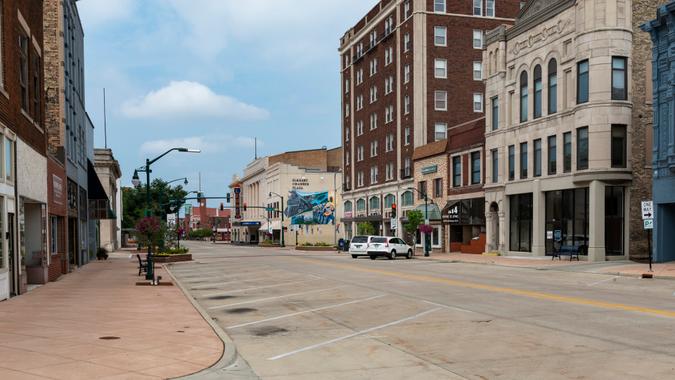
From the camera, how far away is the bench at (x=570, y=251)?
39.0m

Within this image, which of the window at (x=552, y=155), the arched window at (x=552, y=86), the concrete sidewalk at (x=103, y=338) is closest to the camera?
the concrete sidewalk at (x=103, y=338)

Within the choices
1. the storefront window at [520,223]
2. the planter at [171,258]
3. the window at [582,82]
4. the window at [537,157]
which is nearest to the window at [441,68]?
the storefront window at [520,223]

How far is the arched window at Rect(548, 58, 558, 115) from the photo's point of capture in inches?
1655

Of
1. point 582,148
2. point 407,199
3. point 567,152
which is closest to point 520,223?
point 567,152

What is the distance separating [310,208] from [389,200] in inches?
1173

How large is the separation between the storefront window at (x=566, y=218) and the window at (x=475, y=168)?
9.57 meters

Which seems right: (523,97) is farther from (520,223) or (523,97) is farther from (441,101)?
(441,101)

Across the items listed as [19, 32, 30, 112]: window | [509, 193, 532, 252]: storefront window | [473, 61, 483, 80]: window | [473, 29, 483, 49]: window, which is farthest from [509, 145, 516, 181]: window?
[19, 32, 30, 112]: window

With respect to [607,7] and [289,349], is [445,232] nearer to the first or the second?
[607,7]

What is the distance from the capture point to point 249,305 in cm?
1823

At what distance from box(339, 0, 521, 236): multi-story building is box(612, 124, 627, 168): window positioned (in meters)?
20.0

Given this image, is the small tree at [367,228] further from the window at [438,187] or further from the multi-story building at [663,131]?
the multi-story building at [663,131]

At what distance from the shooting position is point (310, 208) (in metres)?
97.9

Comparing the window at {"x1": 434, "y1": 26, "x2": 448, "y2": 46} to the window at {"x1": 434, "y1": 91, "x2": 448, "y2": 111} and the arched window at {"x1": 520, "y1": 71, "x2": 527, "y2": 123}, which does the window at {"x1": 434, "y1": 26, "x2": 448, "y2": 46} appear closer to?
the window at {"x1": 434, "y1": 91, "x2": 448, "y2": 111}
